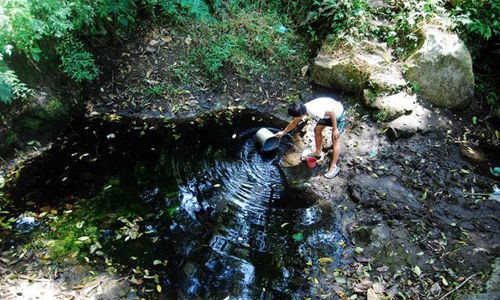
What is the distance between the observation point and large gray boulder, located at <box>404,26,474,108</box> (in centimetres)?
660

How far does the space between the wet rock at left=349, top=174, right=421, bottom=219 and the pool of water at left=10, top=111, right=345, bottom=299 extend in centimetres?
58

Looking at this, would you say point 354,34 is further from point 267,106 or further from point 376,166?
point 376,166

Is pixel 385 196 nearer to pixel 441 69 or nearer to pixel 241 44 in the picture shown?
pixel 441 69

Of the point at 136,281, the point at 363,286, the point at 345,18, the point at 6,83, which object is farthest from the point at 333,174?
the point at 6,83

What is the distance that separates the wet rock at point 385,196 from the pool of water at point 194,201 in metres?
0.58

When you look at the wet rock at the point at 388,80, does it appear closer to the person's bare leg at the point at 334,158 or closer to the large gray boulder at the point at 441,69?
the large gray boulder at the point at 441,69

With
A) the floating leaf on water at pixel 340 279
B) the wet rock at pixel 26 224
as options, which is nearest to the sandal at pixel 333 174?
the floating leaf on water at pixel 340 279

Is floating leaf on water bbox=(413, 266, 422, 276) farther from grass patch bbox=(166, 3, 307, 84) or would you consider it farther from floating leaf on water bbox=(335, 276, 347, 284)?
grass patch bbox=(166, 3, 307, 84)

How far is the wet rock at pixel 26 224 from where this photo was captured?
4.31m

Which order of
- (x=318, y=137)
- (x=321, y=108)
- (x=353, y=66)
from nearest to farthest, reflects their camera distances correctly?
(x=321, y=108)
(x=318, y=137)
(x=353, y=66)

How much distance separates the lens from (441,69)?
21.7ft

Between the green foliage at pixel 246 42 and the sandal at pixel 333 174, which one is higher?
the green foliage at pixel 246 42

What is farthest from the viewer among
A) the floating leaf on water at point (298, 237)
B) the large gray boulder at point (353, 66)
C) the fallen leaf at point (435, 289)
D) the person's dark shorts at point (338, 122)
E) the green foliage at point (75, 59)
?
the large gray boulder at point (353, 66)

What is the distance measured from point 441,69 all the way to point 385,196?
291cm
